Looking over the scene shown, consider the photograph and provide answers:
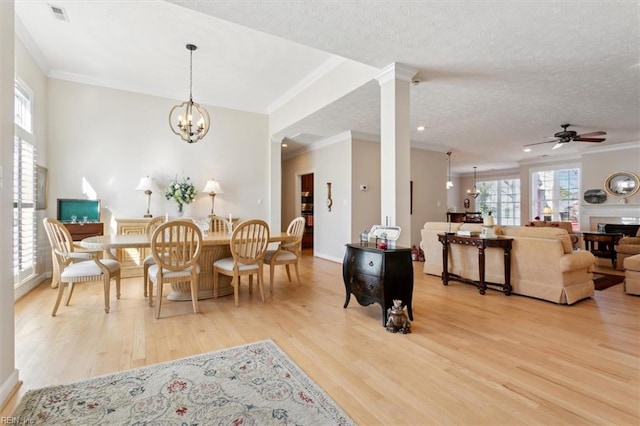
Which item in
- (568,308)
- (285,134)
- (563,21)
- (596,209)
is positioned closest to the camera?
(563,21)

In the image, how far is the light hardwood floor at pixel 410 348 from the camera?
1.66 meters

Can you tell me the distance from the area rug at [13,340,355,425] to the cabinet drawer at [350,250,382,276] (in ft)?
3.76

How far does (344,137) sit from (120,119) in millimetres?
4009

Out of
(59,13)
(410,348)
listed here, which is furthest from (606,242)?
(59,13)

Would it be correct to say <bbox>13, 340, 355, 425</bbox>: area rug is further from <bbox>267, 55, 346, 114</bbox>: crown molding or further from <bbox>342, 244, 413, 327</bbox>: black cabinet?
<bbox>267, 55, 346, 114</bbox>: crown molding

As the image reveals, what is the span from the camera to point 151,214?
5215mm

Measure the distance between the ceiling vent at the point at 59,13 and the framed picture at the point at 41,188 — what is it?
2.01 meters

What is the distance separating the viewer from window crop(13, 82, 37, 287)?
11.9 feet

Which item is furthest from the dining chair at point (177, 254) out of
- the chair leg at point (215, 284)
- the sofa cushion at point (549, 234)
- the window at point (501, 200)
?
the window at point (501, 200)

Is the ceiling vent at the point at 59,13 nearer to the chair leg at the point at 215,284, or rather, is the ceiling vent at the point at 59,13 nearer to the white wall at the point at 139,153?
the white wall at the point at 139,153

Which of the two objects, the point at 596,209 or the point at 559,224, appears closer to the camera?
the point at 559,224

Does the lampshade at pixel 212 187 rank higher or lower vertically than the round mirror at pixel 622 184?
lower

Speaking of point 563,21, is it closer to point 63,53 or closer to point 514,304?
point 514,304

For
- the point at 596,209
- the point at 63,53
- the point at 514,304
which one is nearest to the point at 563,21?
the point at 514,304
